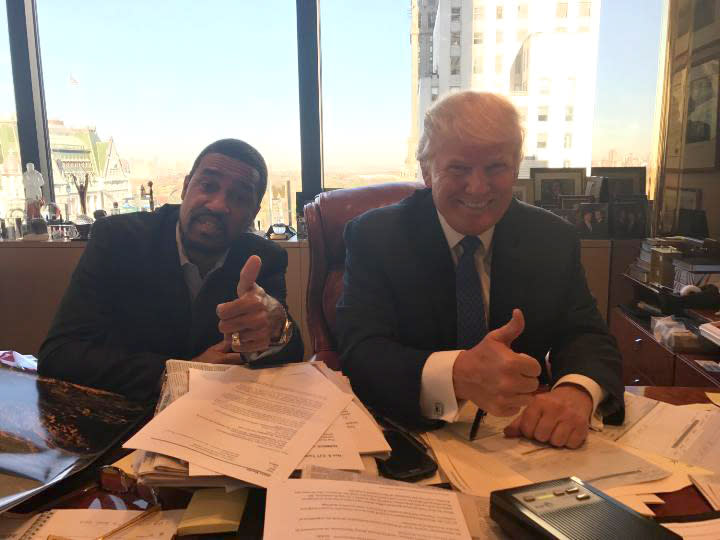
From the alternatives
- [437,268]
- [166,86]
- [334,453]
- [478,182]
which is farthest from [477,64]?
[334,453]

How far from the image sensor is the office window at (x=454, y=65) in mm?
3061

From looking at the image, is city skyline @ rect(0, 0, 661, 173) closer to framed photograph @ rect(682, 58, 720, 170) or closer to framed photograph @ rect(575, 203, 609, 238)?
framed photograph @ rect(575, 203, 609, 238)

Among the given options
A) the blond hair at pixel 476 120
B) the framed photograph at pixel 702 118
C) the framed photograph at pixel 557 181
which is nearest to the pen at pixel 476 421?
the blond hair at pixel 476 120

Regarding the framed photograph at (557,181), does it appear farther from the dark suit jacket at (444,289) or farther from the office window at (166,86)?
the dark suit jacket at (444,289)

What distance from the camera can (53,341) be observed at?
4.21 ft

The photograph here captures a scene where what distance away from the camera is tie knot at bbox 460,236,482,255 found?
1.29m

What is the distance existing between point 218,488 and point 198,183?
3.36 ft

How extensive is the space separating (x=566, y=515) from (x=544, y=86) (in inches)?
113

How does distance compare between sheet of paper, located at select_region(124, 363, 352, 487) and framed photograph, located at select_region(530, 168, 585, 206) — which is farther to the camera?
framed photograph, located at select_region(530, 168, 585, 206)

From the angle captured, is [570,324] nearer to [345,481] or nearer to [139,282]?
[345,481]

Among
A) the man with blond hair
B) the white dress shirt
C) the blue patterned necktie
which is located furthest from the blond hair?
the white dress shirt

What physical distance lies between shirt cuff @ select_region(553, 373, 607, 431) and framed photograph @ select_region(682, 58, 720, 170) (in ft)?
5.42

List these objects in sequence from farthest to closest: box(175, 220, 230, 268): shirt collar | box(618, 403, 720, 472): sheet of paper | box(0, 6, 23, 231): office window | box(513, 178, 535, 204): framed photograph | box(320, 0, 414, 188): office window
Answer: box(0, 6, 23, 231): office window < box(320, 0, 414, 188): office window < box(513, 178, 535, 204): framed photograph < box(175, 220, 230, 268): shirt collar < box(618, 403, 720, 472): sheet of paper

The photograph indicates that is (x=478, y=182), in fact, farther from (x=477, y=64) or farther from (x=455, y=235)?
(x=477, y=64)
